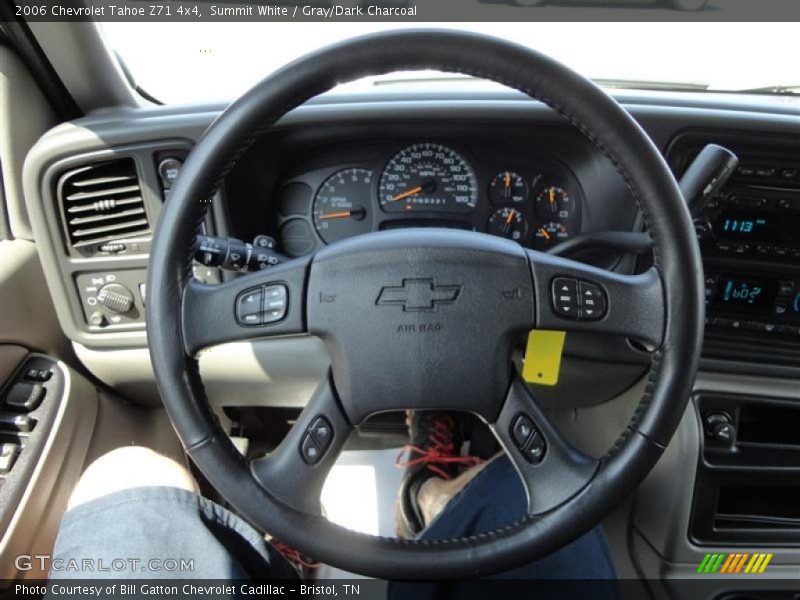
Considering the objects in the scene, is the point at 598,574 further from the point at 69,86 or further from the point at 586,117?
the point at 69,86

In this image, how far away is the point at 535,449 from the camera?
857 millimetres

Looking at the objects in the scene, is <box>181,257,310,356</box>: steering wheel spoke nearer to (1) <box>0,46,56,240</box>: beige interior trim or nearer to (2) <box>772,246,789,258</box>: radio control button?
(1) <box>0,46,56,240</box>: beige interior trim

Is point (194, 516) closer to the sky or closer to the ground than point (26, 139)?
closer to the ground

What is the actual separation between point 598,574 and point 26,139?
4.71ft

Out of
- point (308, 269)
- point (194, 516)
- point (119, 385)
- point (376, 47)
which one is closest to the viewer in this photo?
point (376, 47)

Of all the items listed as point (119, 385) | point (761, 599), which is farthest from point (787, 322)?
point (119, 385)

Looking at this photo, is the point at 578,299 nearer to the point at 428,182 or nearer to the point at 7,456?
the point at 428,182

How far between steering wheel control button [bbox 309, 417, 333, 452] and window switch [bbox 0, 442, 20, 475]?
0.77m

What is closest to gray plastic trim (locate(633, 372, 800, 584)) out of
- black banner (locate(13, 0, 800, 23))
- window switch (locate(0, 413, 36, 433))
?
black banner (locate(13, 0, 800, 23))

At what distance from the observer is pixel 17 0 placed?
1220 millimetres

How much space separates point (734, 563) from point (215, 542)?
47.6 inches

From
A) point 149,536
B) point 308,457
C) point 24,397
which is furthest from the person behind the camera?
point 24,397

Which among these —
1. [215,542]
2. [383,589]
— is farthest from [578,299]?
[383,589]

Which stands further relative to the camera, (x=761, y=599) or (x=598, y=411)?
(x=598, y=411)
